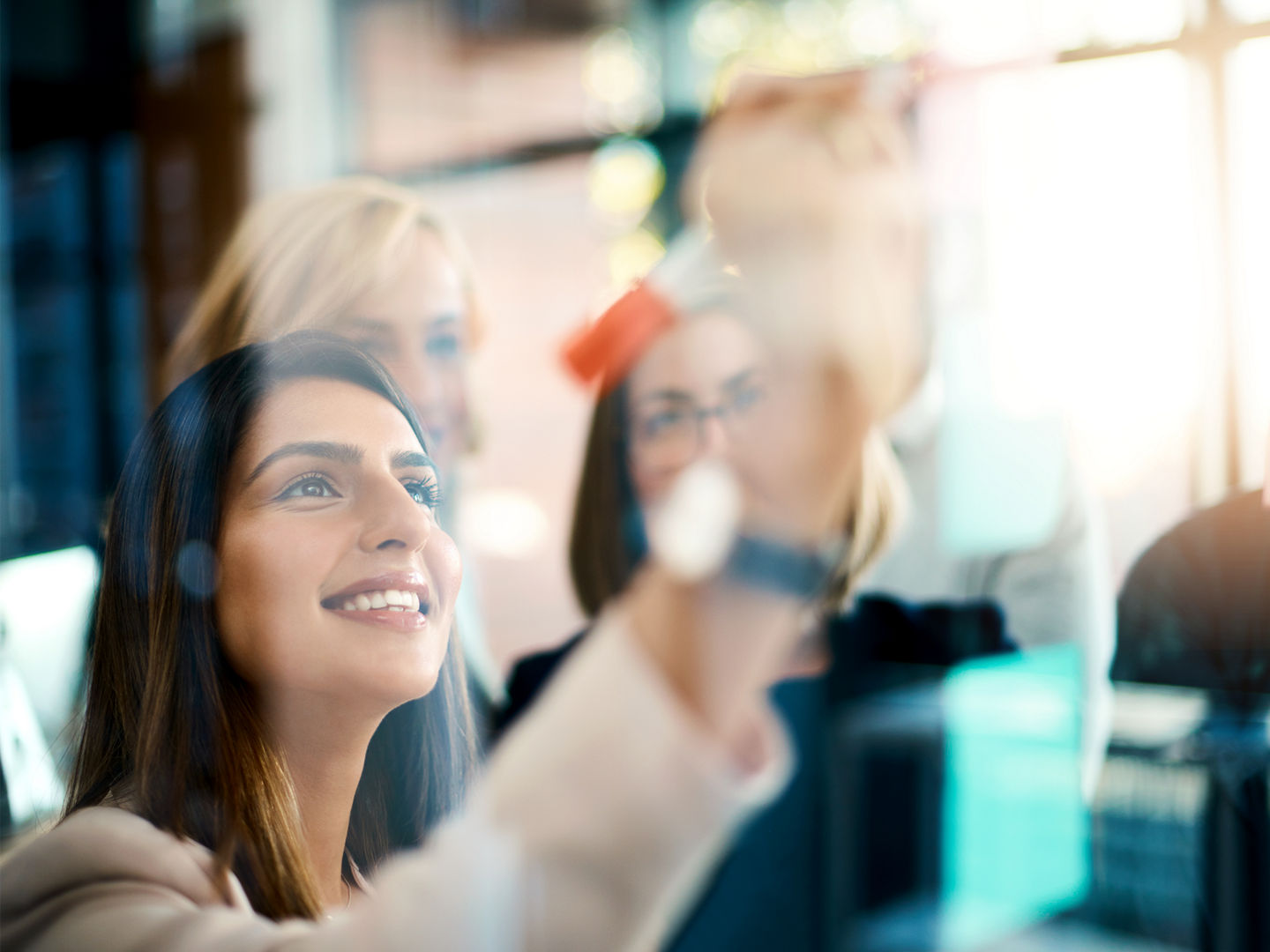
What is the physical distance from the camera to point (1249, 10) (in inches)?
16.5

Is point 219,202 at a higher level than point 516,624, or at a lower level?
higher

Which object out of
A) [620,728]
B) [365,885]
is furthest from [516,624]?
[620,728]

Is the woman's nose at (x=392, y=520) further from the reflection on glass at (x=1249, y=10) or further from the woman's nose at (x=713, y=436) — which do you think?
the reflection on glass at (x=1249, y=10)

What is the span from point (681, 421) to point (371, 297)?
0.51 feet

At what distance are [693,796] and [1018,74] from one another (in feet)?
1.30

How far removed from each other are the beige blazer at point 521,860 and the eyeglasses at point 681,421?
0.09 meters

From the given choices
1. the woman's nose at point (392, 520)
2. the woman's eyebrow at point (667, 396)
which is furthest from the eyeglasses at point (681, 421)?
the woman's nose at point (392, 520)

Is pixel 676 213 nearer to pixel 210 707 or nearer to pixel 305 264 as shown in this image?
pixel 305 264

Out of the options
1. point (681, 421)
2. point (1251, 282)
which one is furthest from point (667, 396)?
point (1251, 282)

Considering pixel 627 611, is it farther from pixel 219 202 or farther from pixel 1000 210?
pixel 219 202

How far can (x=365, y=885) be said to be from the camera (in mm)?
383

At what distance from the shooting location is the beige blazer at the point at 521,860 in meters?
0.26

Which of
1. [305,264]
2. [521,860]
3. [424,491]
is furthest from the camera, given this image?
[305,264]

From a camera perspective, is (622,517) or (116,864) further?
(622,517)
